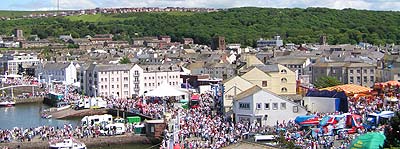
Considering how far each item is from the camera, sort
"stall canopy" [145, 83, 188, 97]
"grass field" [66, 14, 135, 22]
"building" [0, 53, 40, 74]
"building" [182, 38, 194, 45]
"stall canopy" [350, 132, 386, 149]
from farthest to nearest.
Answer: "grass field" [66, 14, 135, 22], "building" [182, 38, 194, 45], "building" [0, 53, 40, 74], "stall canopy" [145, 83, 188, 97], "stall canopy" [350, 132, 386, 149]

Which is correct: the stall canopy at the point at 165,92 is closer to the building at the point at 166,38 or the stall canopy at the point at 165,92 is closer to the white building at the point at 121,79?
the white building at the point at 121,79

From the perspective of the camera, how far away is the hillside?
363 feet

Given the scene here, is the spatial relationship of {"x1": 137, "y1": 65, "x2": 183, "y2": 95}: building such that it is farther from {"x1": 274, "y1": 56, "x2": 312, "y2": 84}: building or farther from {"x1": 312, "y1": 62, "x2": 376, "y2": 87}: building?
{"x1": 312, "y1": 62, "x2": 376, "y2": 87}: building

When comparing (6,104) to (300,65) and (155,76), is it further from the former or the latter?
(300,65)

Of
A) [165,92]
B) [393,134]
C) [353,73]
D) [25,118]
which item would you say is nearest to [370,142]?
[393,134]

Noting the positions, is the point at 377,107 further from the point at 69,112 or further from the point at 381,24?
the point at 381,24

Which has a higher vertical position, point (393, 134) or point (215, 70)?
point (215, 70)

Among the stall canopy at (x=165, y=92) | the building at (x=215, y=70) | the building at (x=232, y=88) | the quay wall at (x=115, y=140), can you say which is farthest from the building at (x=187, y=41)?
the quay wall at (x=115, y=140)

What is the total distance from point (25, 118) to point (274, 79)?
47.4ft

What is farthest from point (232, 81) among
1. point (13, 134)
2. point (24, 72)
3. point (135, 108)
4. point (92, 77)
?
point (24, 72)

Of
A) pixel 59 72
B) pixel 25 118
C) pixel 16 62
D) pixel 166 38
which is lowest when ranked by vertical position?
pixel 25 118

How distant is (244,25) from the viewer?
134 meters

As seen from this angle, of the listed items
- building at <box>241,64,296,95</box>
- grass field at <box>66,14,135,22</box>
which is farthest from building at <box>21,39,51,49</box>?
building at <box>241,64,296,95</box>

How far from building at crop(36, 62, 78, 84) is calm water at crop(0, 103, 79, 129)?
841 cm
